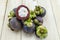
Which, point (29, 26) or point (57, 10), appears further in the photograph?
point (57, 10)

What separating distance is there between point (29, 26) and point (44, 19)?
0.18 meters

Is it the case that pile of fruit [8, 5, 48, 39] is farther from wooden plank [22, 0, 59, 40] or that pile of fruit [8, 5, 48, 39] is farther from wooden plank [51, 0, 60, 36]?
wooden plank [51, 0, 60, 36]

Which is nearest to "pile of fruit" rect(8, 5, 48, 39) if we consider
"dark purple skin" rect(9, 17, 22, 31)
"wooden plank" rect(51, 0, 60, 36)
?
"dark purple skin" rect(9, 17, 22, 31)

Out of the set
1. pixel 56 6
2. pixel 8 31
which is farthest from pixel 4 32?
pixel 56 6

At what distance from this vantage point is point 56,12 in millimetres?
979

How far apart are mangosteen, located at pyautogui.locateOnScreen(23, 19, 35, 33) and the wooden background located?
4 cm

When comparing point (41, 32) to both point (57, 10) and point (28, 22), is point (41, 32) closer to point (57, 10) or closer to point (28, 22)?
point (28, 22)

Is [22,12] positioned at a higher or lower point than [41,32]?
higher

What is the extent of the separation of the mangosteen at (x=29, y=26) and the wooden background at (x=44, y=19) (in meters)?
0.04

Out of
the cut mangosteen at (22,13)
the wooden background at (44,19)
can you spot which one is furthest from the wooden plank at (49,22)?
the cut mangosteen at (22,13)

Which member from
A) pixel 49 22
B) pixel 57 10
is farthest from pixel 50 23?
pixel 57 10

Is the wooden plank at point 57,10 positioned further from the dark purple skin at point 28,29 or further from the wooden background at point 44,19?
the dark purple skin at point 28,29

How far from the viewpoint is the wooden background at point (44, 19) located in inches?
31.6

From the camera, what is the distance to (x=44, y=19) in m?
0.90
